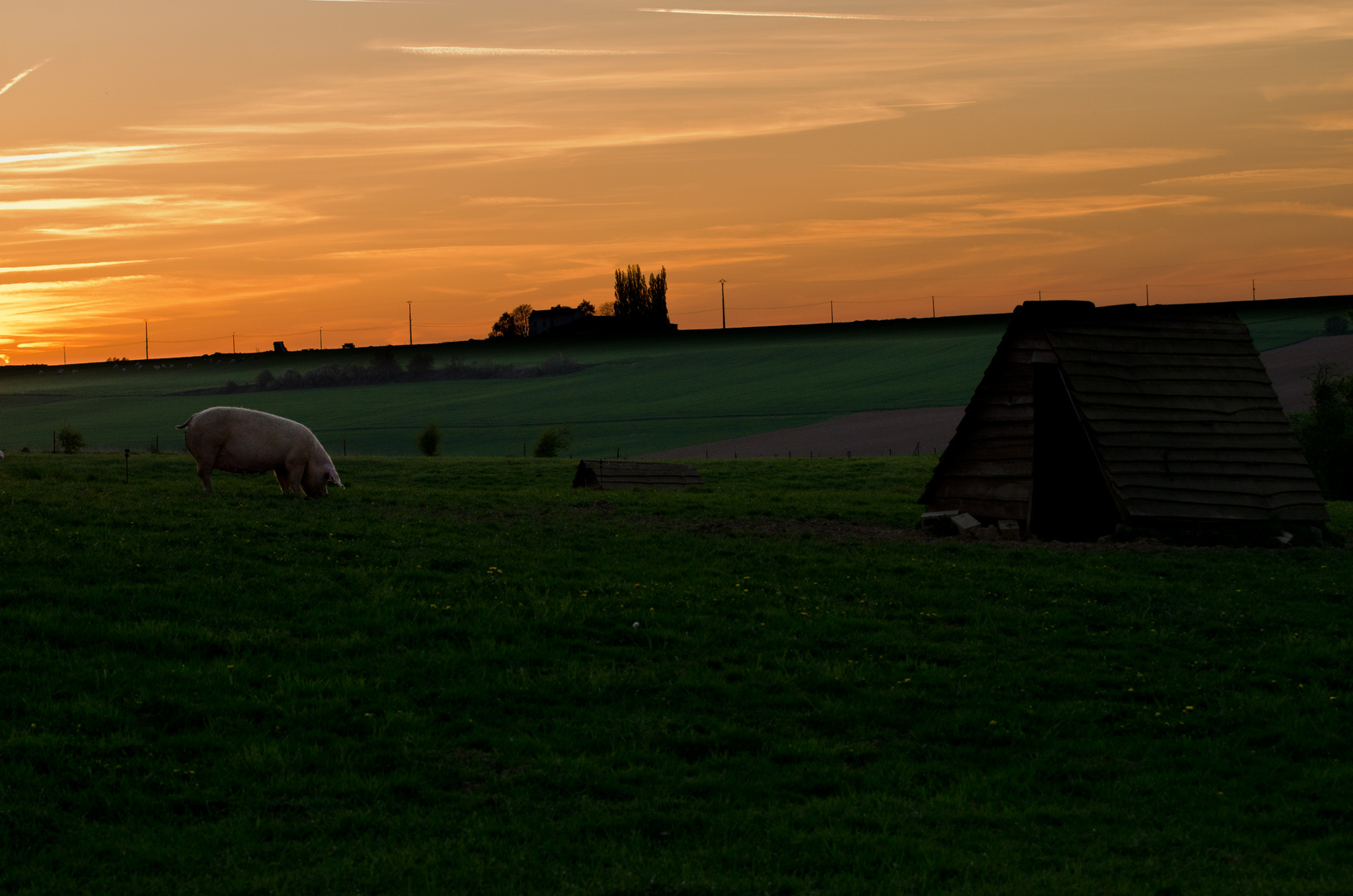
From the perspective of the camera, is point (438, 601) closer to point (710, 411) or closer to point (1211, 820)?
point (1211, 820)

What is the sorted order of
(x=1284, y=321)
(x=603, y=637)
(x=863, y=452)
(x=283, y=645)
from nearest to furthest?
(x=283, y=645) → (x=603, y=637) → (x=863, y=452) → (x=1284, y=321)

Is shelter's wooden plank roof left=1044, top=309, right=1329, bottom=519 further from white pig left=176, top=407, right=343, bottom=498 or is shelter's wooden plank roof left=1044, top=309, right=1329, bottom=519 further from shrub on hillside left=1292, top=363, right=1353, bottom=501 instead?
shrub on hillside left=1292, top=363, right=1353, bottom=501

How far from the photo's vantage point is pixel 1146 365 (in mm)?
22141

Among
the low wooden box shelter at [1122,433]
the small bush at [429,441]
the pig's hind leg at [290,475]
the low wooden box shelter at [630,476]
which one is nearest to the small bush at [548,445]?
the small bush at [429,441]

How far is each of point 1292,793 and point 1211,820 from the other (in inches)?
41.5

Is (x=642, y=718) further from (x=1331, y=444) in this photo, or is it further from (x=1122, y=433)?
(x=1331, y=444)

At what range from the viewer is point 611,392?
10831 centimetres

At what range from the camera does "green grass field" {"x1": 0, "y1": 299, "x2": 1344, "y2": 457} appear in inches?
3428

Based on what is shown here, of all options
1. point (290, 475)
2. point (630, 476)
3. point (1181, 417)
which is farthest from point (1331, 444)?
point (290, 475)

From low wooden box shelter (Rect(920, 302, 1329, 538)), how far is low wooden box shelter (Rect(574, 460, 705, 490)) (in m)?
10.2

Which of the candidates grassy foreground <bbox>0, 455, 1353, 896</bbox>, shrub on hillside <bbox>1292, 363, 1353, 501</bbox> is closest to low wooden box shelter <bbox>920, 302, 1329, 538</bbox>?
grassy foreground <bbox>0, 455, 1353, 896</bbox>

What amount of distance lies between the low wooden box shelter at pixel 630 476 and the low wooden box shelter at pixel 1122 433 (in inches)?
402

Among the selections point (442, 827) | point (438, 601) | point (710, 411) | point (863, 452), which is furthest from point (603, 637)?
point (710, 411)

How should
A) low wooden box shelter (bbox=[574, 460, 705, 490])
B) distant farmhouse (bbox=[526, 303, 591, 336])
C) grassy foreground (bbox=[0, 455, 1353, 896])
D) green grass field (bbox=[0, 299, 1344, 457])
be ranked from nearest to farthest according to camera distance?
1. grassy foreground (bbox=[0, 455, 1353, 896])
2. low wooden box shelter (bbox=[574, 460, 705, 490])
3. green grass field (bbox=[0, 299, 1344, 457])
4. distant farmhouse (bbox=[526, 303, 591, 336])
